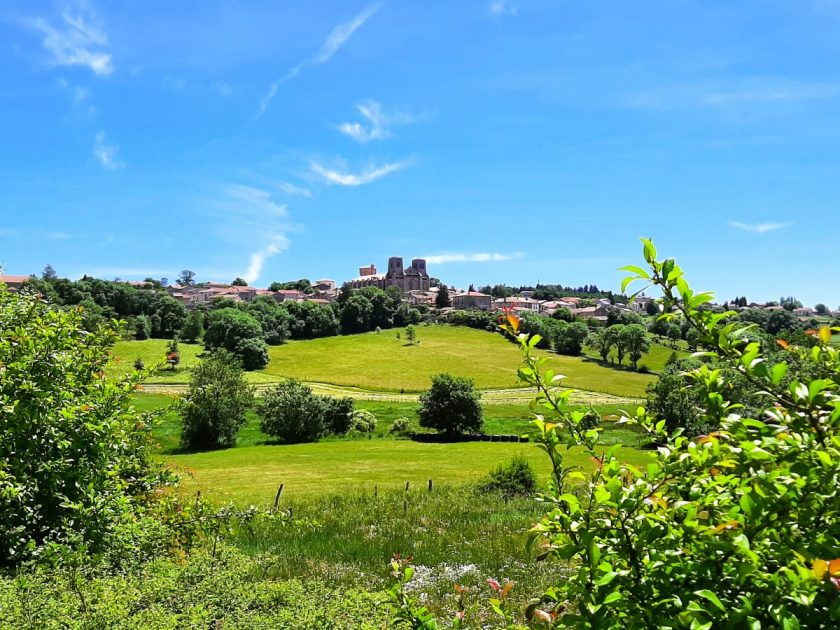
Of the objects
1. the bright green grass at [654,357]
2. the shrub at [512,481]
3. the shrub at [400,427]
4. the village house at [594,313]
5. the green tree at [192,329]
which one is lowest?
the shrub at [400,427]

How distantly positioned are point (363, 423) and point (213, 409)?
1620 cm

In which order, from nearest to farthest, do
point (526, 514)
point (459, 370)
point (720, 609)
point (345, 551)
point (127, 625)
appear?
point (720, 609), point (127, 625), point (345, 551), point (526, 514), point (459, 370)

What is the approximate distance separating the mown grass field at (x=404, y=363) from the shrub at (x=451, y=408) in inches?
1230

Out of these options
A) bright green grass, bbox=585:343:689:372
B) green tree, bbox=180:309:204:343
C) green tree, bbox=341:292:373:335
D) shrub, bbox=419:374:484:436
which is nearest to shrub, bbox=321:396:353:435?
shrub, bbox=419:374:484:436

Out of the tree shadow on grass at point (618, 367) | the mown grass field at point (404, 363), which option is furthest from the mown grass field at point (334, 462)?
the tree shadow on grass at point (618, 367)

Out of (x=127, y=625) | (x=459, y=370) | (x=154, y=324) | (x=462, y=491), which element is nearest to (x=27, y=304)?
(x=127, y=625)

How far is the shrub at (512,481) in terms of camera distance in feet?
76.0

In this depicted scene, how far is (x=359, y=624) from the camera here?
687 centimetres

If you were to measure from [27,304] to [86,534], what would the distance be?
3.95 meters

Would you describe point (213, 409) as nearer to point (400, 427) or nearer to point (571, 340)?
point (400, 427)

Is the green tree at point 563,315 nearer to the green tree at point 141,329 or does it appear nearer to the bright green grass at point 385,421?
the bright green grass at point 385,421

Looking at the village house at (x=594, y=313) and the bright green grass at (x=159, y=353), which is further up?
the village house at (x=594, y=313)

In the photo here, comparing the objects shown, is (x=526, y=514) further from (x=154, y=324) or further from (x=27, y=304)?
(x=154, y=324)

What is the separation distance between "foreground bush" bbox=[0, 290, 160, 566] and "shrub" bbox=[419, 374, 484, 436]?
48266 millimetres
